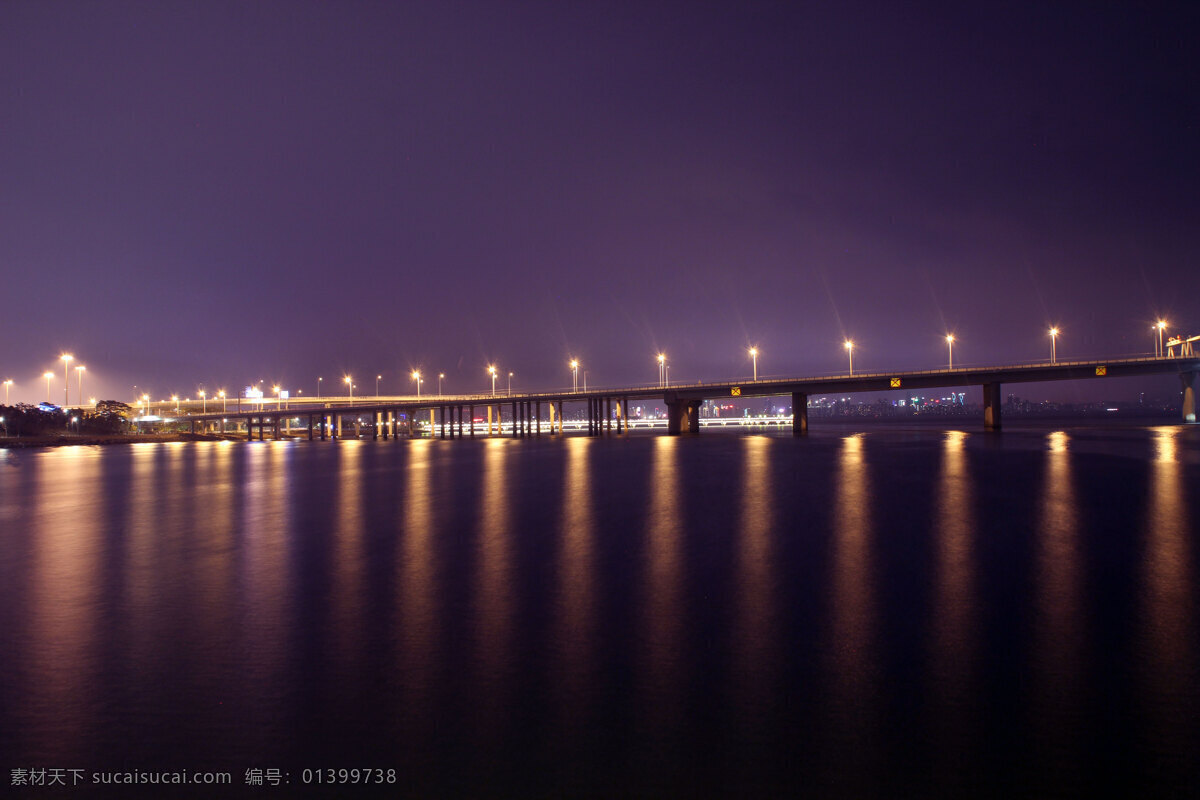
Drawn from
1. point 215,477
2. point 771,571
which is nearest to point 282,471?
point 215,477

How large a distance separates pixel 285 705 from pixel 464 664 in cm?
179

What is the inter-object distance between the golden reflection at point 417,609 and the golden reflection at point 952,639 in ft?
14.9

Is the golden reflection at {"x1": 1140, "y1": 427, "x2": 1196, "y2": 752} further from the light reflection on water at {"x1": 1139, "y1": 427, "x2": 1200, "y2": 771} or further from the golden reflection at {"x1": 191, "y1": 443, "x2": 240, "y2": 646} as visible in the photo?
the golden reflection at {"x1": 191, "y1": 443, "x2": 240, "y2": 646}

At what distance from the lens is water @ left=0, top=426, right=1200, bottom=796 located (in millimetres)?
5000

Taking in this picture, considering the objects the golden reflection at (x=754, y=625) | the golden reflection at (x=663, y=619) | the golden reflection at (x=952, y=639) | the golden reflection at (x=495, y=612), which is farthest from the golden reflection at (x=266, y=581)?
the golden reflection at (x=952, y=639)

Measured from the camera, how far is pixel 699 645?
7562 millimetres

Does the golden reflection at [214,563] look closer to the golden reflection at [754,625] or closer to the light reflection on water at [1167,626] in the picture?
the golden reflection at [754,625]

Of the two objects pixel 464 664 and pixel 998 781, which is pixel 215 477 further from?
pixel 998 781

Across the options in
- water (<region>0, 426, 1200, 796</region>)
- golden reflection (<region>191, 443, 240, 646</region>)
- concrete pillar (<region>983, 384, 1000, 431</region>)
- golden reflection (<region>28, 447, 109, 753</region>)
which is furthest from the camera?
concrete pillar (<region>983, 384, 1000, 431</region>)

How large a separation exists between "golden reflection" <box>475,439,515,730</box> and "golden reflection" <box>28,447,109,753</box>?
11.5 feet

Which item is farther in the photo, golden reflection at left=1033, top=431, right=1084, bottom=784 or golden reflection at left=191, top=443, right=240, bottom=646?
golden reflection at left=191, top=443, right=240, bottom=646

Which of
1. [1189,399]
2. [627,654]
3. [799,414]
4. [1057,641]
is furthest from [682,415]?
[627,654]

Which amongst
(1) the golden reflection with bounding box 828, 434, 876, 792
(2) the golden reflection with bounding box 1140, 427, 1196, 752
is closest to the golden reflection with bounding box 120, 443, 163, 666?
(1) the golden reflection with bounding box 828, 434, 876, 792

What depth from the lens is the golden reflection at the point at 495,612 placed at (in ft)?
20.4
